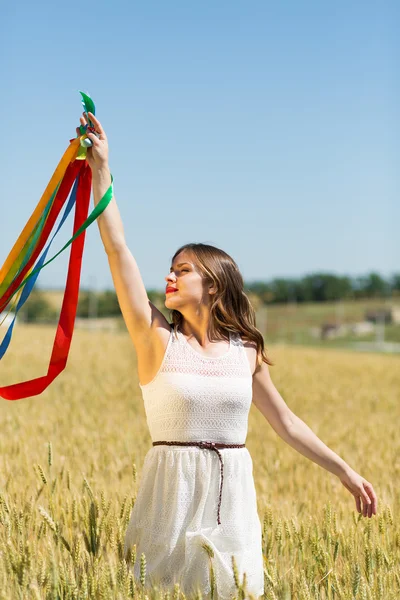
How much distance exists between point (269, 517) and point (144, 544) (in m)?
0.64

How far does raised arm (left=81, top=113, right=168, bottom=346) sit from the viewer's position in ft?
8.20

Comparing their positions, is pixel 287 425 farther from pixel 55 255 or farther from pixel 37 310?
pixel 37 310

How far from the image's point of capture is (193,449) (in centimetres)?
254

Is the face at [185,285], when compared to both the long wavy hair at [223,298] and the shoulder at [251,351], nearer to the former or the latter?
the long wavy hair at [223,298]

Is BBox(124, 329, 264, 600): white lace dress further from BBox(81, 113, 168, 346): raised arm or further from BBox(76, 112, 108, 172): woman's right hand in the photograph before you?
BBox(76, 112, 108, 172): woman's right hand

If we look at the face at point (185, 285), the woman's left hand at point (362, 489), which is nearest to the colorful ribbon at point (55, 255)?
the face at point (185, 285)

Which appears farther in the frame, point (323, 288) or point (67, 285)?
point (323, 288)

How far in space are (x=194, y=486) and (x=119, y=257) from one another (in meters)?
0.77

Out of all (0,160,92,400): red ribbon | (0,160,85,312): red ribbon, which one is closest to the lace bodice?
(0,160,92,400): red ribbon

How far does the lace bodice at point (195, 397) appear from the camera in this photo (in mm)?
2516

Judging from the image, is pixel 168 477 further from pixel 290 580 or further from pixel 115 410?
pixel 115 410

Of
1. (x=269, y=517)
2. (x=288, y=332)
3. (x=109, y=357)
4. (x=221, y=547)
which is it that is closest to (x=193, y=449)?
(x=221, y=547)

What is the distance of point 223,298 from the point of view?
Answer: 2736 mm

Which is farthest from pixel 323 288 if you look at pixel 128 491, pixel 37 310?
pixel 128 491
